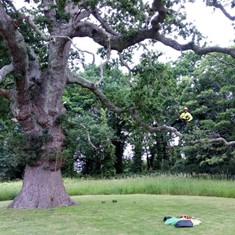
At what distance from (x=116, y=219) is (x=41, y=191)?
3088 mm

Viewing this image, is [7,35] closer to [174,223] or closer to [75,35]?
[75,35]

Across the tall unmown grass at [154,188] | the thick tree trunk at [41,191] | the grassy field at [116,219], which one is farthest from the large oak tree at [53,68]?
the tall unmown grass at [154,188]

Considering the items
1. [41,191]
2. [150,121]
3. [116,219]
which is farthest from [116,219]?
[150,121]

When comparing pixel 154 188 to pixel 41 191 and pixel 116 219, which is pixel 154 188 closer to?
pixel 41 191

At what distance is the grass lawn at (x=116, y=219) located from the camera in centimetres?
652

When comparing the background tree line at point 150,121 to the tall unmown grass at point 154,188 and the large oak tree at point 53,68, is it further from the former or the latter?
the tall unmown grass at point 154,188

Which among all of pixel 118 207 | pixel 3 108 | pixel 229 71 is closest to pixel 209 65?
pixel 229 71

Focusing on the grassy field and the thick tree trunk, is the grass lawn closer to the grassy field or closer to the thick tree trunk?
the grassy field

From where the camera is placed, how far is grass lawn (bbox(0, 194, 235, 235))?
6.52 m

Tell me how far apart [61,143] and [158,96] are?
11.1 ft

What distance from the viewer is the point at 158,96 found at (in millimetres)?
12289

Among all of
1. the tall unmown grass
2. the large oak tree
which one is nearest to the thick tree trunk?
the large oak tree

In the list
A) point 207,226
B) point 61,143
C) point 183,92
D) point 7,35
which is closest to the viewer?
point 207,226

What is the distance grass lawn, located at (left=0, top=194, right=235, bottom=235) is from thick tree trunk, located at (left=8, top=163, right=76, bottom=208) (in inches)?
20.8
